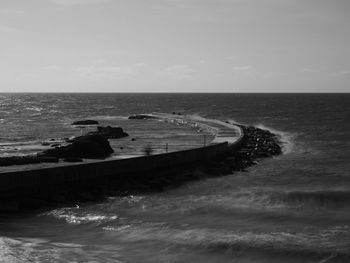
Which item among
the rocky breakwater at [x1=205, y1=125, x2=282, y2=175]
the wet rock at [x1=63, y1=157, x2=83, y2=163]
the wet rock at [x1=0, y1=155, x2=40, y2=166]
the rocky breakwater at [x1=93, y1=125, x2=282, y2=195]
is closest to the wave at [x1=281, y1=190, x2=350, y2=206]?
the rocky breakwater at [x1=93, y1=125, x2=282, y2=195]

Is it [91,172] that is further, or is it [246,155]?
[246,155]

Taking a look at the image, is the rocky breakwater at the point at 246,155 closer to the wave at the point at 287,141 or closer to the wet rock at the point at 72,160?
the wave at the point at 287,141

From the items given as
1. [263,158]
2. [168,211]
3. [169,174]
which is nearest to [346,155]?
[263,158]

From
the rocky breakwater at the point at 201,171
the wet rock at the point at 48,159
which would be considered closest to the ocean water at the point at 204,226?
the rocky breakwater at the point at 201,171

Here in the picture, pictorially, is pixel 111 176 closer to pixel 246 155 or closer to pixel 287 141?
pixel 246 155

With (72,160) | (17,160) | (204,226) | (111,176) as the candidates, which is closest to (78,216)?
(204,226)

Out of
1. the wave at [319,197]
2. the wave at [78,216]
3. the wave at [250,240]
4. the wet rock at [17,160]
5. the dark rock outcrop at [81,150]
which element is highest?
the dark rock outcrop at [81,150]

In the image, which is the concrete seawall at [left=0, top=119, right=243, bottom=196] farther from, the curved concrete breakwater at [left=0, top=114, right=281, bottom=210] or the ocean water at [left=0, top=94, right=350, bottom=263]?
the ocean water at [left=0, top=94, right=350, bottom=263]
